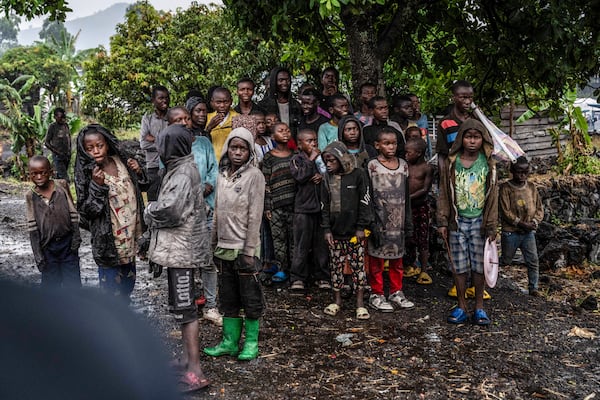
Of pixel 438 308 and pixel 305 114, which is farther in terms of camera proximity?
pixel 305 114

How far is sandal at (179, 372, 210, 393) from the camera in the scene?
150 inches

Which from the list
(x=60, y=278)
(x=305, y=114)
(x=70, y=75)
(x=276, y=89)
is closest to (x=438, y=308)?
(x=305, y=114)

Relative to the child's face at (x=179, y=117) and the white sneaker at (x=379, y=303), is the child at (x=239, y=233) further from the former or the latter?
the white sneaker at (x=379, y=303)

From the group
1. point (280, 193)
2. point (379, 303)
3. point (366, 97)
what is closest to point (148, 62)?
point (366, 97)

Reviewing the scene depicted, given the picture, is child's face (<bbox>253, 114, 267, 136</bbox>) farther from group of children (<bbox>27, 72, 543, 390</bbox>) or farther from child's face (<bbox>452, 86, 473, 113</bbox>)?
child's face (<bbox>452, 86, 473, 113</bbox>)

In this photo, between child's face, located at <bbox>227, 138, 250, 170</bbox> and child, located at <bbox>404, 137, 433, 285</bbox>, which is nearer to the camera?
child's face, located at <bbox>227, 138, 250, 170</bbox>

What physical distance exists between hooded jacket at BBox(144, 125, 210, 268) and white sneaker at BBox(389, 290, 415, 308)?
90.9 inches

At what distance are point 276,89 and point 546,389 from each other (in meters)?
4.16

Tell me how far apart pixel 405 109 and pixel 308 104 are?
3.99ft

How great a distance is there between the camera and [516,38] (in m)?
6.37

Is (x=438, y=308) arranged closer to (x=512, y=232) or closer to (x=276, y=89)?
(x=512, y=232)

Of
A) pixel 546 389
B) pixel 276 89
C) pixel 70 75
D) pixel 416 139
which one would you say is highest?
pixel 70 75

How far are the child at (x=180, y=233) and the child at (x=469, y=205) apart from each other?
94.8 inches

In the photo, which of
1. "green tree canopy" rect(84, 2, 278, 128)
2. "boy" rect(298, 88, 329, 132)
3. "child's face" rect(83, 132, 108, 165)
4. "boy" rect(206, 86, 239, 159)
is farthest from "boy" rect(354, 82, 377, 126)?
"green tree canopy" rect(84, 2, 278, 128)
